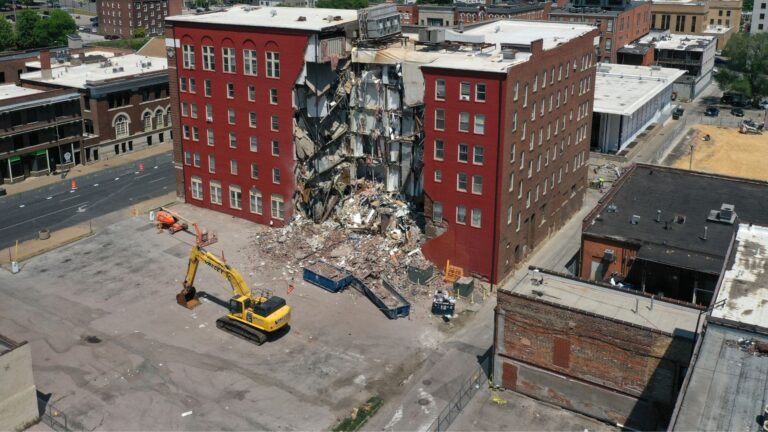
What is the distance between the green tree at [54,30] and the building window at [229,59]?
130611 mm

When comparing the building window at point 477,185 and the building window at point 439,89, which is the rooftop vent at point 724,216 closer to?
the building window at point 477,185

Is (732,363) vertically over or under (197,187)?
over

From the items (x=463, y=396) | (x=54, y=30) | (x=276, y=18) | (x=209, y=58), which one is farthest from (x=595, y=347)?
(x=54, y=30)

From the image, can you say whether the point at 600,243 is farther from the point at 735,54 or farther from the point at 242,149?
the point at 735,54

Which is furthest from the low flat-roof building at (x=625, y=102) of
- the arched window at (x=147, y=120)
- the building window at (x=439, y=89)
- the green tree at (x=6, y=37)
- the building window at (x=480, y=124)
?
the green tree at (x=6, y=37)

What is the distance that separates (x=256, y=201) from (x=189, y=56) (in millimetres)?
15141

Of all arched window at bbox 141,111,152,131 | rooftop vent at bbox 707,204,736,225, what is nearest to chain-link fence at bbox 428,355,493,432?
rooftop vent at bbox 707,204,736,225

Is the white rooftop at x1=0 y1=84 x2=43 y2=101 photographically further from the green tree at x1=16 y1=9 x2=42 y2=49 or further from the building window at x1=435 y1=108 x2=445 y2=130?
the green tree at x1=16 y1=9 x2=42 y2=49

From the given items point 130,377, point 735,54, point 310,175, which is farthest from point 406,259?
point 735,54

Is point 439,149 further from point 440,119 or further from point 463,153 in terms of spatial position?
point 440,119

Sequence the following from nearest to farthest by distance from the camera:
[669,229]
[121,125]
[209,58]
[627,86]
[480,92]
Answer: [480,92] < [669,229] < [209,58] < [121,125] < [627,86]

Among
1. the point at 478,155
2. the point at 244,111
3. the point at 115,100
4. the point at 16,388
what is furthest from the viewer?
the point at 115,100

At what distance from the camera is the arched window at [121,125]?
334ft

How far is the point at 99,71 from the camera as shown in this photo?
107062mm
